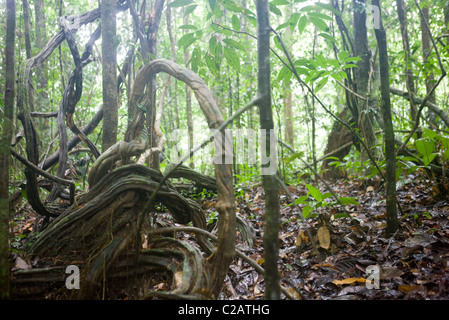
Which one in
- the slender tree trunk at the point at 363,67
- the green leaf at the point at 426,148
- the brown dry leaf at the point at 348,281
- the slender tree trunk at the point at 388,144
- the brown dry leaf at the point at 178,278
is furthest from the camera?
the slender tree trunk at the point at 363,67

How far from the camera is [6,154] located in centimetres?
142

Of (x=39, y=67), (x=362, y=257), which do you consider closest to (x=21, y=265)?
(x=362, y=257)

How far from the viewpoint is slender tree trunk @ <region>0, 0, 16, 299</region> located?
129cm

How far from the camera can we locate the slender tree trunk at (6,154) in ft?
4.23

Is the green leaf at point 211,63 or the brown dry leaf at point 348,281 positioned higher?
the green leaf at point 211,63

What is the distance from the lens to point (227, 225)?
4.41 feet

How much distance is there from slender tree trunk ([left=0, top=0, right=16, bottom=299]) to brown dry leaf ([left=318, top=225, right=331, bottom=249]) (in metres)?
1.90

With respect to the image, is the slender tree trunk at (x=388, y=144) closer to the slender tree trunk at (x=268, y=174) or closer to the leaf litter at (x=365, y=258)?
the leaf litter at (x=365, y=258)

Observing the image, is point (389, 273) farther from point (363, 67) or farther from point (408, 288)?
point (363, 67)

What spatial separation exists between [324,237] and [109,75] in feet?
7.17

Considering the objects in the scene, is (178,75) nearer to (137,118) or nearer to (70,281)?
(137,118)

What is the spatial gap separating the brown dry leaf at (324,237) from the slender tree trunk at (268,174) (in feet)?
3.76

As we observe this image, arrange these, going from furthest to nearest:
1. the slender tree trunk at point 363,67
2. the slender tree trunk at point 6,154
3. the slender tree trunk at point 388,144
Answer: the slender tree trunk at point 363,67 → the slender tree trunk at point 388,144 → the slender tree trunk at point 6,154

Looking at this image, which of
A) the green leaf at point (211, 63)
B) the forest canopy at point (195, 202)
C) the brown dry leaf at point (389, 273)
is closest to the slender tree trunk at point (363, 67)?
the forest canopy at point (195, 202)
